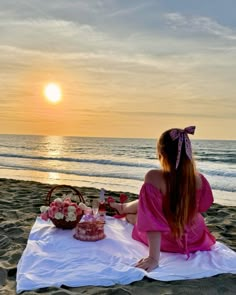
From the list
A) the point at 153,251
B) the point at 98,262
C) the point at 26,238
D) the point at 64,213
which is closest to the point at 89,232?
the point at 64,213

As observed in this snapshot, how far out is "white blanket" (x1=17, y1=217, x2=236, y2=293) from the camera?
3086mm

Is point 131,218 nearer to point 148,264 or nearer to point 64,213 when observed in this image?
point 64,213

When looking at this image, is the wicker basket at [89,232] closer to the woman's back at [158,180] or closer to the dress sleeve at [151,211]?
the dress sleeve at [151,211]

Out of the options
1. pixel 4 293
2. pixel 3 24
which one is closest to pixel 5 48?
pixel 3 24

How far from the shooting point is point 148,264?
331 cm

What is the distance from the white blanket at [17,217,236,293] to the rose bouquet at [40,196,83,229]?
12 centimetres

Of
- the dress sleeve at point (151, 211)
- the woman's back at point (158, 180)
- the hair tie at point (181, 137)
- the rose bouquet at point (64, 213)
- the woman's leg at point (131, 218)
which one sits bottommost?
the woman's leg at point (131, 218)

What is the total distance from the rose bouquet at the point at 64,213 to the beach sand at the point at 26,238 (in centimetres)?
39

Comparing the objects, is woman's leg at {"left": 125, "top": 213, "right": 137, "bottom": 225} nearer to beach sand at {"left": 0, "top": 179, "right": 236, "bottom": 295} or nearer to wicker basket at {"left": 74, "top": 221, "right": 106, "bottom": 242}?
wicker basket at {"left": 74, "top": 221, "right": 106, "bottom": 242}

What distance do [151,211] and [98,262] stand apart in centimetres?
66

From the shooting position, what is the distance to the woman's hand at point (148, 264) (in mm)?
3301

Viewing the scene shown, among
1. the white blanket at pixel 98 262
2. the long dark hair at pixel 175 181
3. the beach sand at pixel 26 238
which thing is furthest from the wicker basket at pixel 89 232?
the long dark hair at pixel 175 181

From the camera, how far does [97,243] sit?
154 inches

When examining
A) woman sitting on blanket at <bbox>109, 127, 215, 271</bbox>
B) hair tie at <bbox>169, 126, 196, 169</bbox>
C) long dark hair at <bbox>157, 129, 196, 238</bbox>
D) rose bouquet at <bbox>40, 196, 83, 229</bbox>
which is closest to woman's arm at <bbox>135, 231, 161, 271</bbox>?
woman sitting on blanket at <bbox>109, 127, 215, 271</bbox>
